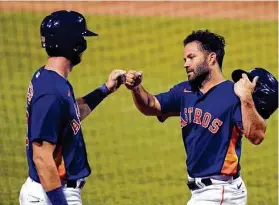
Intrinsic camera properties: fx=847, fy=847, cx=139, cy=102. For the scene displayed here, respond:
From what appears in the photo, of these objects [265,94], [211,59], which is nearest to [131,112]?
[211,59]

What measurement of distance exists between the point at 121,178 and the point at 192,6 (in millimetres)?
12261

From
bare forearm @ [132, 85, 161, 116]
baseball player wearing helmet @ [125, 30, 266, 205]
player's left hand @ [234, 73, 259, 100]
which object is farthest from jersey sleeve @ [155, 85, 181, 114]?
player's left hand @ [234, 73, 259, 100]

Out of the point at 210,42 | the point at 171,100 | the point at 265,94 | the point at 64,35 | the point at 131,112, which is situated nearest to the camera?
the point at 64,35

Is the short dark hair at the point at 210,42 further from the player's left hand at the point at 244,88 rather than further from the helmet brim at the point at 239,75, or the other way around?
the player's left hand at the point at 244,88

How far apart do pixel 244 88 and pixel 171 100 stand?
0.67 metres

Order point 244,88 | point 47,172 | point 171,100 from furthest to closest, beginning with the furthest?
point 171,100
point 244,88
point 47,172

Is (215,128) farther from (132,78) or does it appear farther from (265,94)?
(132,78)

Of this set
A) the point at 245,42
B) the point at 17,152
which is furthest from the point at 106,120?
the point at 245,42

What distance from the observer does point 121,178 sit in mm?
10133

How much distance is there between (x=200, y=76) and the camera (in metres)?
5.99

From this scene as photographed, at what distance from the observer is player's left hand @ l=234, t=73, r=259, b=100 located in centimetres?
566

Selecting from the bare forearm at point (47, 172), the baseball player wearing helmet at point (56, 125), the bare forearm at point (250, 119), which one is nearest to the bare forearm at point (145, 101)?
the bare forearm at point (250, 119)

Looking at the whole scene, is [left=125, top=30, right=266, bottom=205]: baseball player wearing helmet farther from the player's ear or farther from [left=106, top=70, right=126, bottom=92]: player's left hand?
[left=106, top=70, right=126, bottom=92]: player's left hand

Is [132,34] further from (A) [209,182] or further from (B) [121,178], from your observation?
(A) [209,182]
